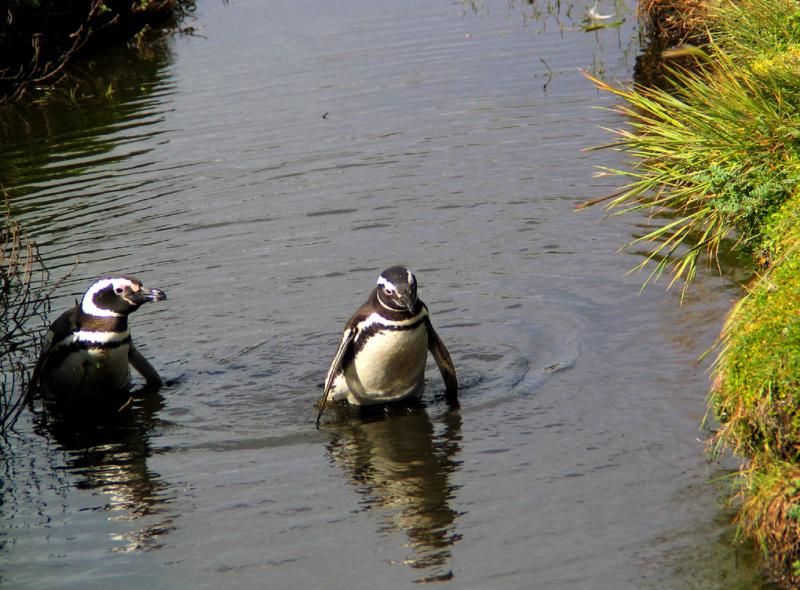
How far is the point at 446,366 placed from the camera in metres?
7.09

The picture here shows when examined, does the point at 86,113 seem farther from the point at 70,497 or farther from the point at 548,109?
the point at 70,497

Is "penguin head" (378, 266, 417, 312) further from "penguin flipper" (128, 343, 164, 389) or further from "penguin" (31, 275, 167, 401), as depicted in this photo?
"penguin flipper" (128, 343, 164, 389)

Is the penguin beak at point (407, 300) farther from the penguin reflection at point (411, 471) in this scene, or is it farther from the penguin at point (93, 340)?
the penguin at point (93, 340)

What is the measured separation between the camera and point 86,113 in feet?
51.7

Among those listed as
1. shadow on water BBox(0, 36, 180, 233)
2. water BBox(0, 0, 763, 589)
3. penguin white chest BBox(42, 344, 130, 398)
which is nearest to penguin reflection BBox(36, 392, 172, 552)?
water BBox(0, 0, 763, 589)

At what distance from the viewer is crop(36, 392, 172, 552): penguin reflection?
5888mm

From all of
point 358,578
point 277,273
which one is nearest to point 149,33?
point 277,273

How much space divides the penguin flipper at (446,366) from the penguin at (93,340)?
187cm

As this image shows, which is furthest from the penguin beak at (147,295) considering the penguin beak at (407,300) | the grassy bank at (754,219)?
the grassy bank at (754,219)

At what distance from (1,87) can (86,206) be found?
20.1ft

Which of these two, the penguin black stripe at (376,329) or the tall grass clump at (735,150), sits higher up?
the tall grass clump at (735,150)

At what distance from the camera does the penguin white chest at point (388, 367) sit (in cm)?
703

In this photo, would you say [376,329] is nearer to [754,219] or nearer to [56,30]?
[754,219]

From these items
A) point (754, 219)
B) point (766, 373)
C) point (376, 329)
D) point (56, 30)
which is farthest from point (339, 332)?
point (56, 30)
